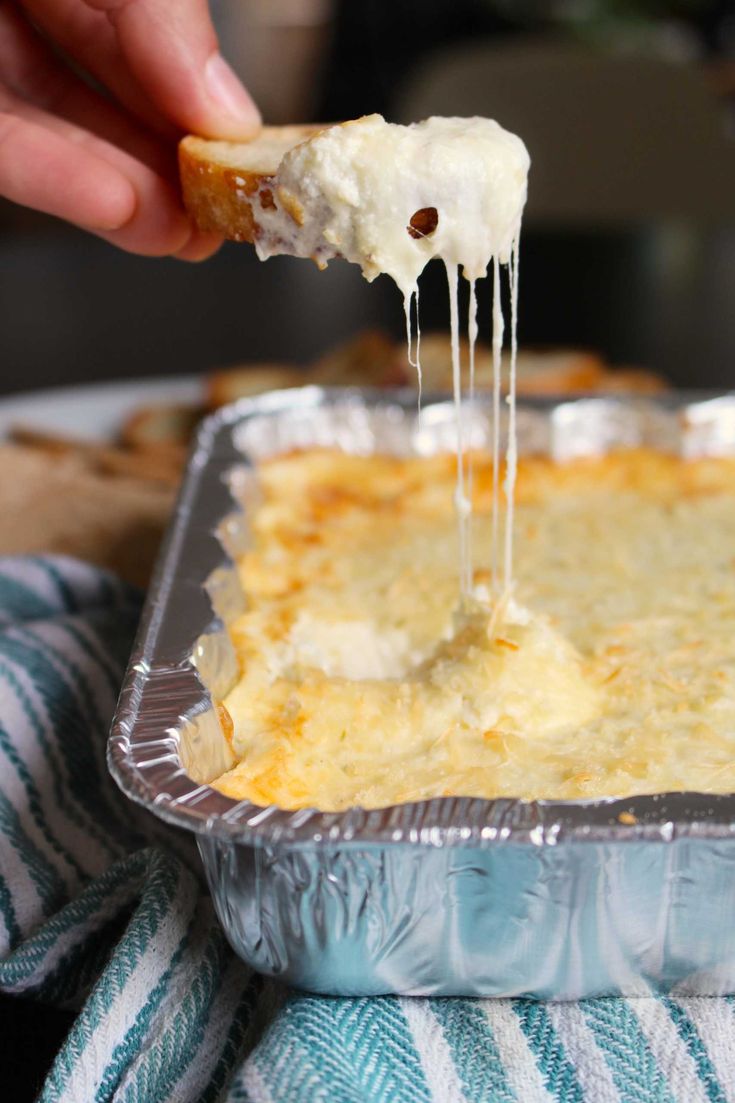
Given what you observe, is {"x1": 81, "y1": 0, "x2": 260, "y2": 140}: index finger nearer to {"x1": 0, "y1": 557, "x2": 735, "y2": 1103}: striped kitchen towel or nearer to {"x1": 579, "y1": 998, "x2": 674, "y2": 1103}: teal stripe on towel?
{"x1": 0, "y1": 557, "x2": 735, "y2": 1103}: striped kitchen towel

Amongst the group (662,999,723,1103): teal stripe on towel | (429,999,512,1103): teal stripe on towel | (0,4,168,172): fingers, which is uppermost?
(0,4,168,172): fingers

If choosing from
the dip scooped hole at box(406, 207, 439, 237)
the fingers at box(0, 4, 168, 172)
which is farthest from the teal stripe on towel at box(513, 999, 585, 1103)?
the fingers at box(0, 4, 168, 172)

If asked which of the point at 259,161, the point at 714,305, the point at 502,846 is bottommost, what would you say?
the point at 714,305

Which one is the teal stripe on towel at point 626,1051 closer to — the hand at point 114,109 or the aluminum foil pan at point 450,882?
the aluminum foil pan at point 450,882

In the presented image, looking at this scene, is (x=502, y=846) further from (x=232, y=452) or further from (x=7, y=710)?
(x=232, y=452)

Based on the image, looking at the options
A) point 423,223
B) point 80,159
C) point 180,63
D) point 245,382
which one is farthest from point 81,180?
point 245,382

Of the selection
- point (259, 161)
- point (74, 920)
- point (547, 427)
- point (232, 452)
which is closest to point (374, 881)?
point (74, 920)

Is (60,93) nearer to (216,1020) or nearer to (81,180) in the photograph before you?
(81,180)

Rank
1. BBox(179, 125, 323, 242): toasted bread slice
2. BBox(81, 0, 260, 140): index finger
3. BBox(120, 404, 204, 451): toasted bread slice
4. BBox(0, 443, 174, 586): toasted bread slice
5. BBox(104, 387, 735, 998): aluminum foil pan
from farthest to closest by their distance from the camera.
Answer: BBox(120, 404, 204, 451): toasted bread slice
BBox(0, 443, 174, 586): toasted bread slice
BBox(81, 0, 260, 140): index finger
BBox(179, 125, 323, 242): toasted bread slice
BBox(104, 387, 735, 998): aluminum foil pan
